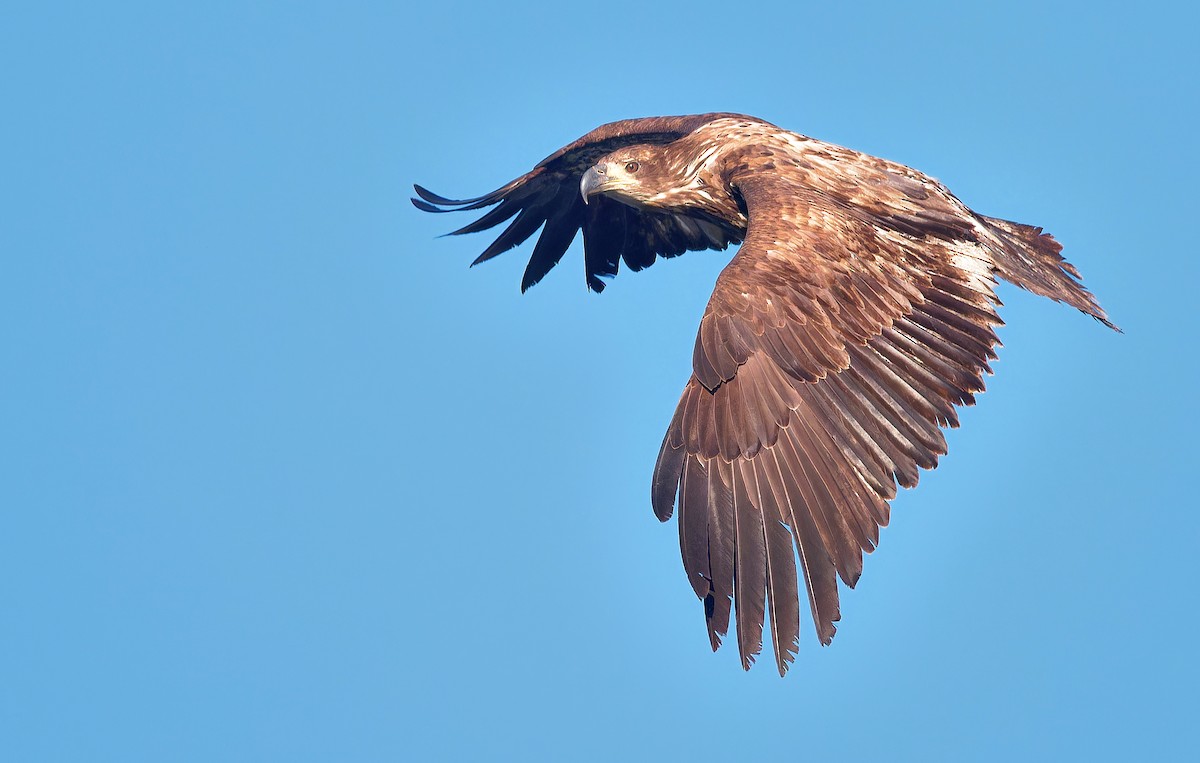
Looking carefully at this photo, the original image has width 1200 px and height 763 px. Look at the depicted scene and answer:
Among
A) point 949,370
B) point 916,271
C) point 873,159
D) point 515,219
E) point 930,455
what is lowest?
point 930,455

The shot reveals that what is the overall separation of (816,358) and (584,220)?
15.3ft

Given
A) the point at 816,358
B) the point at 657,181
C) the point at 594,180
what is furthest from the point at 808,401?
the point at 594,180

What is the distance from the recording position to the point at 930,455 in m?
8.56

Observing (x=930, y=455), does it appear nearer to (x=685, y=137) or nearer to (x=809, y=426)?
(x=809, y=426)

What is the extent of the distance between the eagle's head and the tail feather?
6.42ft

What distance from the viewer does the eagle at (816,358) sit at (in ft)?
26.7

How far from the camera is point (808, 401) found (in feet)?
28.8

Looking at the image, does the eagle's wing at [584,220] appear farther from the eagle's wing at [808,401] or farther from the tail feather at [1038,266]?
the eagle's wing at [808,401]

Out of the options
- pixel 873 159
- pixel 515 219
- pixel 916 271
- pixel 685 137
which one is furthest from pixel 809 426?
pixel 515 219

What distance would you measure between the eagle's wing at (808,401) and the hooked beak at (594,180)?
218 centimetres

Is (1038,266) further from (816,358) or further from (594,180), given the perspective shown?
(594,180)

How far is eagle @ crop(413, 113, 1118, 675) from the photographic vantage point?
8.12 metres

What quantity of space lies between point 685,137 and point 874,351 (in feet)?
10.8

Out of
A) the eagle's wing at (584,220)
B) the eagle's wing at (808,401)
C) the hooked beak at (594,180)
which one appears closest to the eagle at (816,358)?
the eagle's wing at (808,401)
